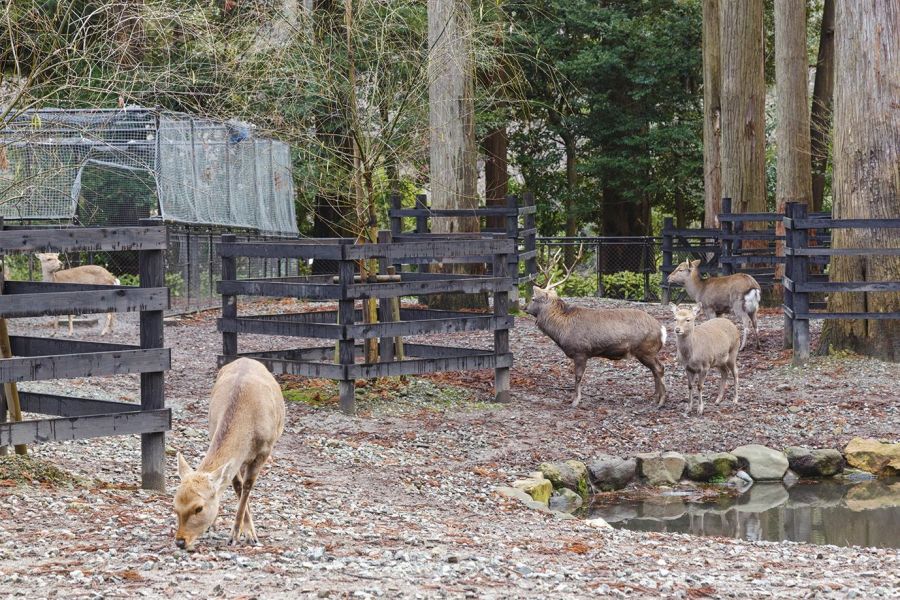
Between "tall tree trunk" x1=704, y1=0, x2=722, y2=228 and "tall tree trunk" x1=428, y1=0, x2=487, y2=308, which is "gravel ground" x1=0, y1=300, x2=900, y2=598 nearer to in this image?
"tall tree trunk" x1=428, y1=0, x2=487, y2=308

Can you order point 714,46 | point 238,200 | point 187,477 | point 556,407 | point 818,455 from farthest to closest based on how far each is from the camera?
1. point 714,46
2. point 238,200
3. point 556,407
4. point 818,455
5. point 187,477

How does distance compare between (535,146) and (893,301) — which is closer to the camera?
(893,301)

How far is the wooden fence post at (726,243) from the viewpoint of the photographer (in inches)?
856

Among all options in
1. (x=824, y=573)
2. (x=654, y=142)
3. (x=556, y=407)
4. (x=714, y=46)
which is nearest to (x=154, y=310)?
(x=824, y=573)

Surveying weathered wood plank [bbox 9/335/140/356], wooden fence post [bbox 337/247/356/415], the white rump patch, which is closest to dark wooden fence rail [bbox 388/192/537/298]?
the white rump patch

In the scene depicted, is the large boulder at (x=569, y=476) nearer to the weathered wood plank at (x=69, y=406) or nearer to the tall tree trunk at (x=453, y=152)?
the weathered wood plank at (x=69, y=406)

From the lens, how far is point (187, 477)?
6.21 m

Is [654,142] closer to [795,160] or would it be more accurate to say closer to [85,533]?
[795,160]

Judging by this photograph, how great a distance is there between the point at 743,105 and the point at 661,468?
14.4 m

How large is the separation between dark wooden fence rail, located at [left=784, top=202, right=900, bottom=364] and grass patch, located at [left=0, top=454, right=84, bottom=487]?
9192mm

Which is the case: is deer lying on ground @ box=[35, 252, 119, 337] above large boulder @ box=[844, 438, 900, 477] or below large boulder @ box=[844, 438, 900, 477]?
above

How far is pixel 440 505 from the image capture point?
8.86 m

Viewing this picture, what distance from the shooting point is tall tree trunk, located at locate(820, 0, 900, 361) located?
1452 centimetres

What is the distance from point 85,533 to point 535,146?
27.1 metres
